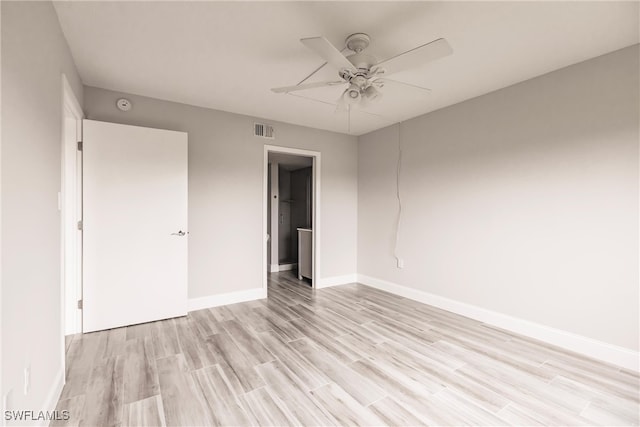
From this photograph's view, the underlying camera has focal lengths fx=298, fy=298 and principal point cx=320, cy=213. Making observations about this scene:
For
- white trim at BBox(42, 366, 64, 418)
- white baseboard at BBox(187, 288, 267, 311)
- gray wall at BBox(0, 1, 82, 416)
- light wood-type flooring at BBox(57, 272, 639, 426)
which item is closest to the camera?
gray wall at BBox(0, 1, 82, 416)

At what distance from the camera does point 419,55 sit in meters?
1.84

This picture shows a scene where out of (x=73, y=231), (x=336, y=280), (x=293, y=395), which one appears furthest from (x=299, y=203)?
(x=293, y=395)

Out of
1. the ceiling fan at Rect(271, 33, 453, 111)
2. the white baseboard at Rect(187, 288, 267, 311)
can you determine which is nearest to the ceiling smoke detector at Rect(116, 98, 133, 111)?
the ceiling fan at Rect(271, 33, 453, 111)

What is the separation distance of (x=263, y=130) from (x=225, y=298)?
224cm

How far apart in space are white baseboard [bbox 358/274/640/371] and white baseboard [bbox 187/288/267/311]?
201 centimetres

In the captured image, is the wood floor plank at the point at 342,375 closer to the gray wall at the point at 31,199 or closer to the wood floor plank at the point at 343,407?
the wood floor plank at the point at 343,407

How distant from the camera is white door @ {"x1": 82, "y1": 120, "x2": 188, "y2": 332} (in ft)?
9.47

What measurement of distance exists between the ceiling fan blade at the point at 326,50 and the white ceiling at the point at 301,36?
0.98 feet

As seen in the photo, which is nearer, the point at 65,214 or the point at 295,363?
the point at 295,363

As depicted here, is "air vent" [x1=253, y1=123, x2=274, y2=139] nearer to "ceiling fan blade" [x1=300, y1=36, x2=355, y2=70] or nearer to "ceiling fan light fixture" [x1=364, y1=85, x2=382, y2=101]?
"ceiling fan light fixture" [x1=364, y1=85, x2=382, y2=101]

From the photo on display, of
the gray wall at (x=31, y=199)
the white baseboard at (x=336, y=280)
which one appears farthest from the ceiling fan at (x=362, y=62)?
the white baseboard at (x=336, y=280)

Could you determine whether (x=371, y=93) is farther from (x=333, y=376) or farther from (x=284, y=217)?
(x=284, y=217)

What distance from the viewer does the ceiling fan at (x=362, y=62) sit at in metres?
1.75

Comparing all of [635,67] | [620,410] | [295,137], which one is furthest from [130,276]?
[635,67]
